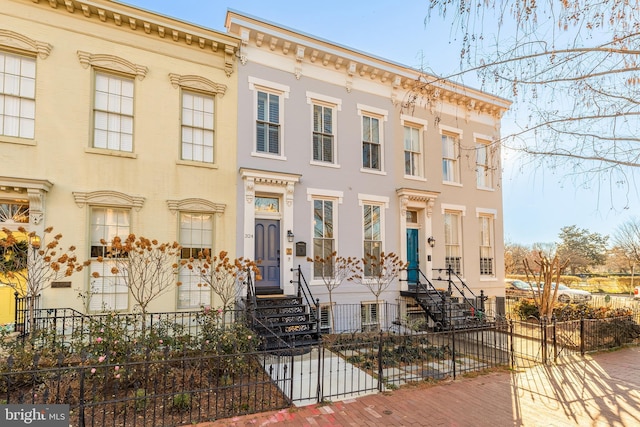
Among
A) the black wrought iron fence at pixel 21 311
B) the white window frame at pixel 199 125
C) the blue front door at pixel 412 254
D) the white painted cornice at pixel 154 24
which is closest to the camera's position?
the black wrought iron fence at pixel 21 311

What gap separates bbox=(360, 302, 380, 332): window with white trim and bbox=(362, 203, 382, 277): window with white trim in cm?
103

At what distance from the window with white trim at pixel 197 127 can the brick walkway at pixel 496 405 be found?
7.21 metres

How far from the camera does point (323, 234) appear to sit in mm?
11422

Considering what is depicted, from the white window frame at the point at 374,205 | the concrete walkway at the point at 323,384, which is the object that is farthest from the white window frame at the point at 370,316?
the concrete walkway at the point at 323,384

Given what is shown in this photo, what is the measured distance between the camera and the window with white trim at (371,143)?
491 inches

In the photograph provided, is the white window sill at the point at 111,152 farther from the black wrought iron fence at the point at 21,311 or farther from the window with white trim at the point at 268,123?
the black wrought iron fence at the point at 21,311

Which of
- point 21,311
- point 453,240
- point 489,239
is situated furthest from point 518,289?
point 21,311

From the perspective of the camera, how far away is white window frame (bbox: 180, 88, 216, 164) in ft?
32.6

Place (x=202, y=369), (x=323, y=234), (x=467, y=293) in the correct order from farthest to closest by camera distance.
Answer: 1. (x=467, y=293)
2. (x=323, y=234)
3. (x=202, y=369)

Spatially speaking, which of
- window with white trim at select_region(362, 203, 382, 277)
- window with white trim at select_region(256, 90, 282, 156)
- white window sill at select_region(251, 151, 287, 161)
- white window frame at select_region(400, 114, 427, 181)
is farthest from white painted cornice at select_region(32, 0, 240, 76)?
white window frame at select_region(400, 114, 427, 181)

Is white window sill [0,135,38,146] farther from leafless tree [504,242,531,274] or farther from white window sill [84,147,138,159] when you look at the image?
leafless tree [504,242,531,274]

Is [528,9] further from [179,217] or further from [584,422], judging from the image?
[179,217]

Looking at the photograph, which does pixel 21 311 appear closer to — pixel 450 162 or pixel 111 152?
pixel 111 152

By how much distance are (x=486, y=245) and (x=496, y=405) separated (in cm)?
1009
